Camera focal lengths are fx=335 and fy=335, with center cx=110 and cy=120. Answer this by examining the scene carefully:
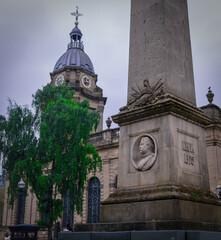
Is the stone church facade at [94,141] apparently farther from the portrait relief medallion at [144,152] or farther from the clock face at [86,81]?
the portrait relief medallion at [144,152]

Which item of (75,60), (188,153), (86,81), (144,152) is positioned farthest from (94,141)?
(188,153)

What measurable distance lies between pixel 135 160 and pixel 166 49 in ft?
8.75

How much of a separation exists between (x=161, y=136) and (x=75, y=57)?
1777 inches

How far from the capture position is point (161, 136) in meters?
6.90

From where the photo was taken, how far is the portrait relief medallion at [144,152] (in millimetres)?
6984

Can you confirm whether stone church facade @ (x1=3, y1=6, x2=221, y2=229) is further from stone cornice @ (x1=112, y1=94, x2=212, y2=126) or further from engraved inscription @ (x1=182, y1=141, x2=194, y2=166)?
engraved inscription @ (x1=182, y1=141, x2=194, y2=166)

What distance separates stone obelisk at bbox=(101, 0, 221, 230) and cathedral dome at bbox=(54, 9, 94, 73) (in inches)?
1627

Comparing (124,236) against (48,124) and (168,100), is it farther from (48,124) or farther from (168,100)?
(48,124)

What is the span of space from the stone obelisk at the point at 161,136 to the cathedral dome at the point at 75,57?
136 feet

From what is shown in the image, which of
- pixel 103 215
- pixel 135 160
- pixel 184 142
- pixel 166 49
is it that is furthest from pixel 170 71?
pixel 103 215

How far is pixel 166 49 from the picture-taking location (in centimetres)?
776

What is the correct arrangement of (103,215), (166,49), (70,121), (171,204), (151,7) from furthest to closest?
(70,121) → (151,7) → (166,49) → (103,215) → (171,204)

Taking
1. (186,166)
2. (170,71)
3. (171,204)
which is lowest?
(171,204)

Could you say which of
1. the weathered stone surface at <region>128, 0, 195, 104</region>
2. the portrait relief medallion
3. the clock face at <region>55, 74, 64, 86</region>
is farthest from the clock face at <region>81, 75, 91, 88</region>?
the portrait relief medallion
